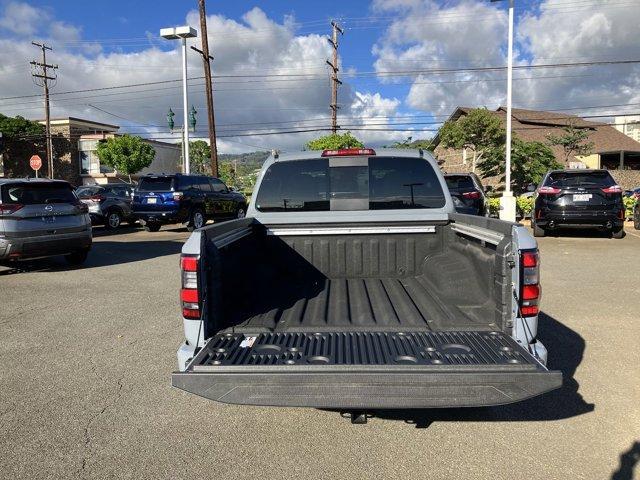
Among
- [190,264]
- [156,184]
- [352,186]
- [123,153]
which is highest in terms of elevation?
[123,153]

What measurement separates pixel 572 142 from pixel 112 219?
35567 millimetres

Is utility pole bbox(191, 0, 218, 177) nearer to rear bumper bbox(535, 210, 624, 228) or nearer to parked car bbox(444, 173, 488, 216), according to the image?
parked car bbox(444, 173, 488, 216)

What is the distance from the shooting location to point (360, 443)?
3299 mm

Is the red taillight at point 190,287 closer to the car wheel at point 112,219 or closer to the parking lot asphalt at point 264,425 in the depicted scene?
the parking lot asphalt at point 264,425

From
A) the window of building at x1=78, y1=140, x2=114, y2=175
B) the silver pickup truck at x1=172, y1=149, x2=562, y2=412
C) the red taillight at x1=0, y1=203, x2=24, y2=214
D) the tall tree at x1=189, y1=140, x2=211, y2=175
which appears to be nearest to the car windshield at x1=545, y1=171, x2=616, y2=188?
the silver pickup truck at x1=172, y1=149, x2=562, y2=412

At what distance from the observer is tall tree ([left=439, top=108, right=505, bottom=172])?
31359mm

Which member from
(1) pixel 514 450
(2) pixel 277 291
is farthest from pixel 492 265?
(2) pixel 277 291

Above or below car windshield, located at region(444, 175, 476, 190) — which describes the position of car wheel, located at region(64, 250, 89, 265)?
below

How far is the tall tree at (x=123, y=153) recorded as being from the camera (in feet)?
158

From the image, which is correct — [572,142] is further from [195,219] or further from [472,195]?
[195,219]

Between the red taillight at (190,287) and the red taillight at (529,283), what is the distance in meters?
1.97

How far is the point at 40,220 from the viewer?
9195 mm

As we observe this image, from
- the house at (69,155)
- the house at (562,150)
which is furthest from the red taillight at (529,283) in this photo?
the house at (69,155)

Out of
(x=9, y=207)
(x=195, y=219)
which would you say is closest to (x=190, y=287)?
(x=9, y=207)
